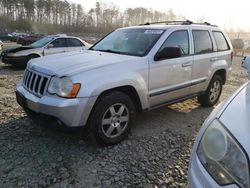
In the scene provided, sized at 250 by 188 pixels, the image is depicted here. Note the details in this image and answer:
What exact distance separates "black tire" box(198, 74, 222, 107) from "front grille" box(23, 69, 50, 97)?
11.0 ft

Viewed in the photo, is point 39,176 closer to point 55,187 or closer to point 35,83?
point 55,187

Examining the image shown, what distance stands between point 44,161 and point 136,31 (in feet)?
8.65

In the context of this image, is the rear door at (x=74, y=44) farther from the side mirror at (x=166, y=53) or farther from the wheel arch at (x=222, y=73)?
the side mirror at (x=166, y=53)

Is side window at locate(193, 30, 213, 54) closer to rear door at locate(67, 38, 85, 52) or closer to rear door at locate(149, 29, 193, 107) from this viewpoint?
rear door at locate(149, 29, 193, 107)

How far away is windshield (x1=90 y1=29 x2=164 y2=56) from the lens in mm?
4215

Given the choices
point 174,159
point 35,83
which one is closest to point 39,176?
point 35,83

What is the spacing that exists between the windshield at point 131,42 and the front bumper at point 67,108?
4.22 feet

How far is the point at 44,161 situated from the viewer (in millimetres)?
3309

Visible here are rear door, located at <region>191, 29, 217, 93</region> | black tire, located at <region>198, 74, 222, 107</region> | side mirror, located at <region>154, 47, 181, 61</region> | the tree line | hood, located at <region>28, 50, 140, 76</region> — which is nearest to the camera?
hood, located at <region>28, 50, 140, 76</region>

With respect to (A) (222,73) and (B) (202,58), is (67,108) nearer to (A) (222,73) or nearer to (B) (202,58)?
(B) (202,58)

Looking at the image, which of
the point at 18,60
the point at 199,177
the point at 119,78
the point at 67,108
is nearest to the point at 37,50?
the point at 18,60

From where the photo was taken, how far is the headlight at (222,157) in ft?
4.66

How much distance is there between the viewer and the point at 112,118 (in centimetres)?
365

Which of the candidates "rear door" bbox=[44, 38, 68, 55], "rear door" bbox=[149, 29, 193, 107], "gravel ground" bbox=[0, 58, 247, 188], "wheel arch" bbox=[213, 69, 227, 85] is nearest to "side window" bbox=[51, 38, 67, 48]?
"rear door" bbox=[44, 38, 68, 55]
